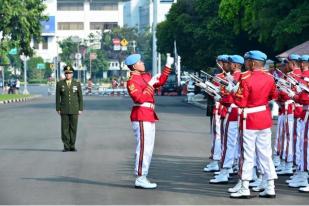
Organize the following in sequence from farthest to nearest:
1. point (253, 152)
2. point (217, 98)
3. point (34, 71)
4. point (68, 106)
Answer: point (34, 71), point (68, 106), point (217, 98), point (253, 152)

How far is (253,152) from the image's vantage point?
→ 43.8ft

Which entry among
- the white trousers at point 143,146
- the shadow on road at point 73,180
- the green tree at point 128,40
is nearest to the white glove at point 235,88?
the white trousers at point 143,146

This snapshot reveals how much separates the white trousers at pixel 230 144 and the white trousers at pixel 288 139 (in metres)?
1.23

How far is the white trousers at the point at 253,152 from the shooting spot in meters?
13.3

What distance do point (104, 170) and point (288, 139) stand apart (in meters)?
3.30

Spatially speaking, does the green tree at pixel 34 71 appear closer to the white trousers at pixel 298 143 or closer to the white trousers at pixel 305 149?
the white trousers at pixel 298 143

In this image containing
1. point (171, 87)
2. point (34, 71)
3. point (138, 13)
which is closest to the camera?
point (171, 87)

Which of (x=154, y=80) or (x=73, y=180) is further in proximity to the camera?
(x=73, y=180)

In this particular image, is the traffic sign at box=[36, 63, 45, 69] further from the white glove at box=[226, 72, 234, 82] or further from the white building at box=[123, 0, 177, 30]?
the white glove at box=[226, 72, 234, 82]

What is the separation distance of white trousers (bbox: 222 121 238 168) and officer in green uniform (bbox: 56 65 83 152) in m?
6.99

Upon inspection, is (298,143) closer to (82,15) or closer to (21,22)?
(21,22)

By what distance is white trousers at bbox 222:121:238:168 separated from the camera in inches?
592

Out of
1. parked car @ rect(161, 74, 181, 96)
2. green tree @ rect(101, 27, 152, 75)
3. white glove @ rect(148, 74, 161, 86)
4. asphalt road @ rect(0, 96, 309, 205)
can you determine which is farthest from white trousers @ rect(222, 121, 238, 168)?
green tree @ rect(101, 27, 152, 75)

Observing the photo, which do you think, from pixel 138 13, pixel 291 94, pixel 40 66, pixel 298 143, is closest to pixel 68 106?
pixel 298 143
